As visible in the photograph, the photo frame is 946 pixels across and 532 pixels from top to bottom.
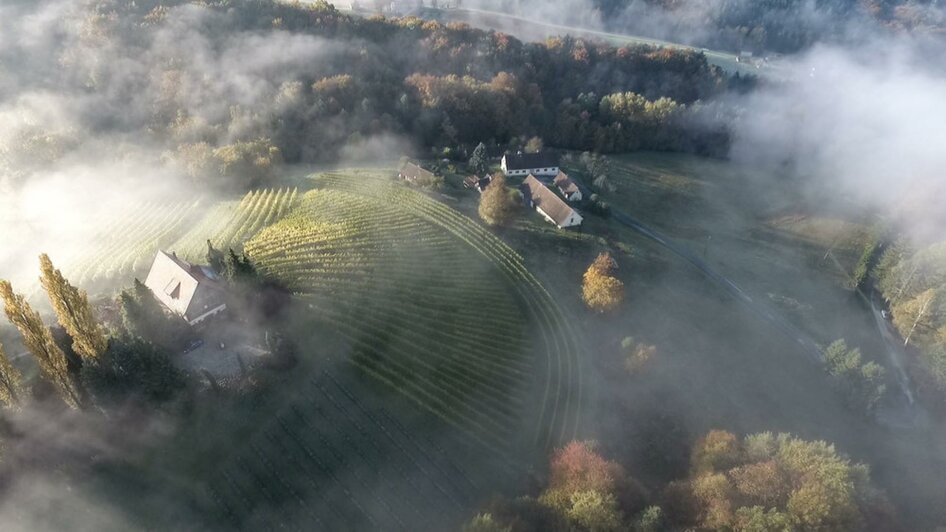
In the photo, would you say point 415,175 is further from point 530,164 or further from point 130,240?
point 130,240

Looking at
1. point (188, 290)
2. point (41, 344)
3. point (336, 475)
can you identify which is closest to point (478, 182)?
point (188, 290)

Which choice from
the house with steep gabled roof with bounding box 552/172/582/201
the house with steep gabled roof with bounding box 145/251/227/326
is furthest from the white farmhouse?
the house with steep gabled roof with bounding box 145/251/227/326

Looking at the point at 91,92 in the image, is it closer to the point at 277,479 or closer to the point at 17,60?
the point at 17,60

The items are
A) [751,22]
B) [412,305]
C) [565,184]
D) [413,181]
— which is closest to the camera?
[412,305]

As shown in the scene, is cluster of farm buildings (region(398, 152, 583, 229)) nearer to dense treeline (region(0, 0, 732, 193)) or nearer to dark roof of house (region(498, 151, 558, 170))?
dark roof of house (region(498, 151, 558, 170))

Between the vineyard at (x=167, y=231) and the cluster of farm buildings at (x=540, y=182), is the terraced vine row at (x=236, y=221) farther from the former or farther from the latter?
the cluster of farm buildings at (x=540, y=182)

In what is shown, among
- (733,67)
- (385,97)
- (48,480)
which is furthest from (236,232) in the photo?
(733,67)

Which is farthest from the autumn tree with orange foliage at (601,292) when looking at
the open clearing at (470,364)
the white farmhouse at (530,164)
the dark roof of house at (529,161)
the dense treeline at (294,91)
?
the dense treeline at (294,91)
